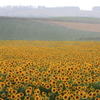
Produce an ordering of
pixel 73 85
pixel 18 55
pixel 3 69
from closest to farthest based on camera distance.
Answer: pixel 73 85 < pixel 3 69 < pixel 18 55

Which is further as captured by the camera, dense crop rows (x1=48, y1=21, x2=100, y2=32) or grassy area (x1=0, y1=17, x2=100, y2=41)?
dense crop rows (x1=48, y1=21, x2=100, y2=32)

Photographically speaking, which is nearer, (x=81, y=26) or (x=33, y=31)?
(x=33, y=31)

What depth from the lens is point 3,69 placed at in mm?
8039

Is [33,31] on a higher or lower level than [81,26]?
lower

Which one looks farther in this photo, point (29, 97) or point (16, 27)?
point (16, 27)

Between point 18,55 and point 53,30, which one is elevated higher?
point 18,55

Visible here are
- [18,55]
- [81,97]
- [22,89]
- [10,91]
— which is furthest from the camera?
[18,55]

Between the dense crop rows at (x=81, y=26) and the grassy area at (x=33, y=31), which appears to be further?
the dense crop rows at (x=81, y=26)

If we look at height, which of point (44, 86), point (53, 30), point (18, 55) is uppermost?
point (44, 86)

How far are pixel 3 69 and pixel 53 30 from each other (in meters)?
Answer: 41.9

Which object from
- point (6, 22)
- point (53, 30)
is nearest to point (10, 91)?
point (53, 30)

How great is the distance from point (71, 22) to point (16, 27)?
18232 mm

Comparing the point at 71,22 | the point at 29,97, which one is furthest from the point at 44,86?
the point at 71,22

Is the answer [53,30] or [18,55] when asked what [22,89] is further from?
[53,30]
